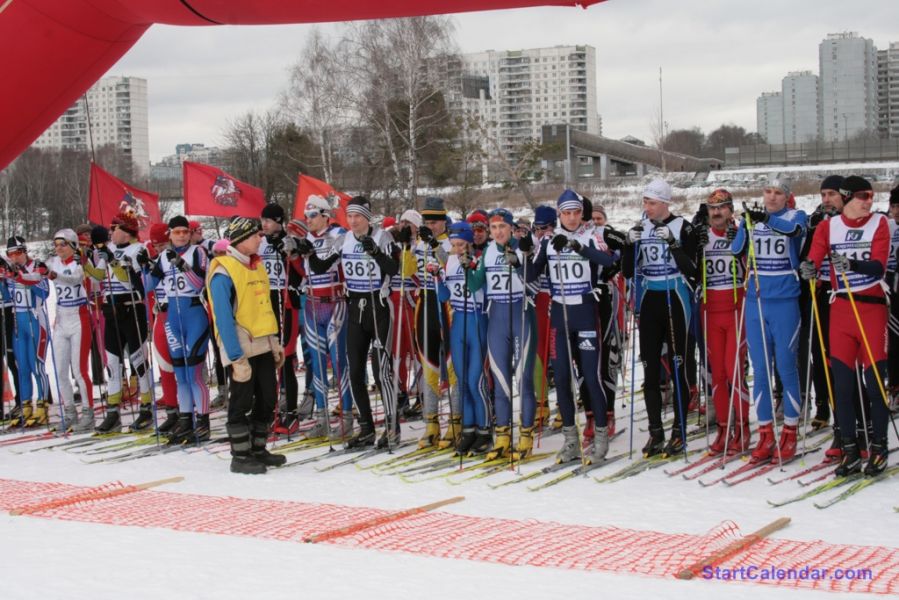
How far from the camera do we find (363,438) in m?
7.80

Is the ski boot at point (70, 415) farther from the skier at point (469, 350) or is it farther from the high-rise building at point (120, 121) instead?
the high-rise building at point (120, 121)

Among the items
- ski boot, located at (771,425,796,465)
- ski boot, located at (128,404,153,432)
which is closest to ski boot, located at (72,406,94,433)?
ski boot, located at (128,404,153,432)

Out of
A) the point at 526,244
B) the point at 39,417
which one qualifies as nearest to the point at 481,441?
the point at 526,244

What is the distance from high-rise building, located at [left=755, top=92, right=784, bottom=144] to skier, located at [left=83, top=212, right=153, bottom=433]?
9731cm

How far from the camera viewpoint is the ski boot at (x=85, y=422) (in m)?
9.05

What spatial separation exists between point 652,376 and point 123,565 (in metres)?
3.72

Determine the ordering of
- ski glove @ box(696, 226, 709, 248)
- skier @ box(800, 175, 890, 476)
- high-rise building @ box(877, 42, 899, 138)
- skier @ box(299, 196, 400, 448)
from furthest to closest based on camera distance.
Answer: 1. high-rise building @ box(877, 42, 899, 138)
2. skier @ box(299, 196, 400, 448)
3. ski glove @ box(696, 226, 709, 248)
4. skier @ box(800, 175, 890, 476)

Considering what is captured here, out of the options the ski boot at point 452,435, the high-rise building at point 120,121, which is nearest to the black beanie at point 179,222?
the ski boot at point 452,435

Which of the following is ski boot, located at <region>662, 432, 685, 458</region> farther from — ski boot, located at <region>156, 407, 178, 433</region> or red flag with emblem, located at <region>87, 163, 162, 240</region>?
red flag with emblem, located at <region>87, 163, 162, 240</region>

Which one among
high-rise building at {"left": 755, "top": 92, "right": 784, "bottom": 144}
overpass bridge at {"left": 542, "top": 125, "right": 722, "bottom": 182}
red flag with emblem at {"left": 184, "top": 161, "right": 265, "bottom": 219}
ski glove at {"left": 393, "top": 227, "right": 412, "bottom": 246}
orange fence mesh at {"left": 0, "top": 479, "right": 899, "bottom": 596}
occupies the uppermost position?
high-rise building at {"left": 755, "top": 92, "right": 784, "bottom": 144}

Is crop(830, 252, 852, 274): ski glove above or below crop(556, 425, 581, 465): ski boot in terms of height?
above

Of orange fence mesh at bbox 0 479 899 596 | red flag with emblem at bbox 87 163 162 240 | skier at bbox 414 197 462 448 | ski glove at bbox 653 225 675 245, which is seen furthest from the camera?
red flag with emblem at bbox 87 163 162 240

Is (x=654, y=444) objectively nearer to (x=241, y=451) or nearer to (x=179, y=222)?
(x=241, y=451)

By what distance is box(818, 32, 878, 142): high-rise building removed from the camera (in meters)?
85.1
